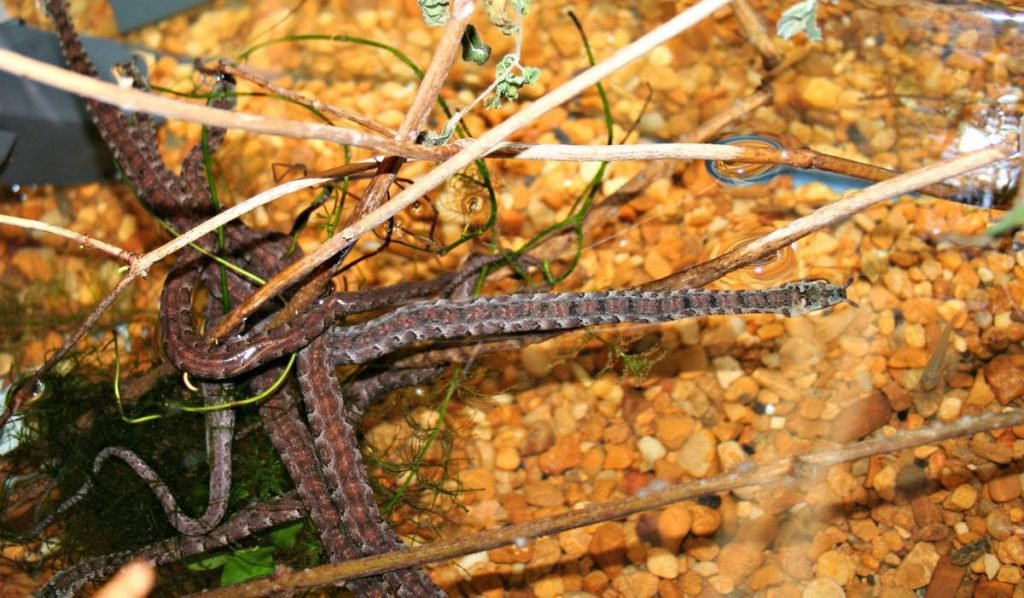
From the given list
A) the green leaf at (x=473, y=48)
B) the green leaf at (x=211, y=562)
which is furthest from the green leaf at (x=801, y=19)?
the green leaf at (x=211, y=562)

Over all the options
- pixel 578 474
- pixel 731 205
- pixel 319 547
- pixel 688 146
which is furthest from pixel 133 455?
pixel 731 205

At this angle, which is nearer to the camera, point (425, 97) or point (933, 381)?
point (425, 97)

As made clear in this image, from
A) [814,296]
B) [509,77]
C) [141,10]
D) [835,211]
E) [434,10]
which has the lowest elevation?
[814,296]

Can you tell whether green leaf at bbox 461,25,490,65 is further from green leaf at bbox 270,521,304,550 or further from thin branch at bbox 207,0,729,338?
green leaf at bbox 270,521,304,550

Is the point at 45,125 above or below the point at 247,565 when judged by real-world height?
above

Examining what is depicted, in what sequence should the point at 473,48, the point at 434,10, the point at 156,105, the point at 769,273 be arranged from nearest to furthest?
the point at 156,105 → the point at 434,10 → the point at 473,48 → the point at 769,273

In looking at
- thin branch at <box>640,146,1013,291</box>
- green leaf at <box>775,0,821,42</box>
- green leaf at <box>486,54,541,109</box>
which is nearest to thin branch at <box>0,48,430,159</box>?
green leaf at <box>486,54,541,109</box>

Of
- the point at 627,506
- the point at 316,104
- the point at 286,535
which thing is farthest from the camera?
the point at 286,535

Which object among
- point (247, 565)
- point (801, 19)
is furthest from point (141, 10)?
point (801, 19)

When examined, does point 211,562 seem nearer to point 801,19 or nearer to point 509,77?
point 509,77
